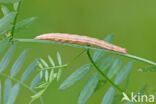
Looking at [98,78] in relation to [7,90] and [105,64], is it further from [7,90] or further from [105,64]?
[7,90]

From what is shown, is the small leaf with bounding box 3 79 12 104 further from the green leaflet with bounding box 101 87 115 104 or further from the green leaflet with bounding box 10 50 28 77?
the green leaflet with bounding box 101 87 115 104

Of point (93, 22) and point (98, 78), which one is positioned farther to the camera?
point (93, 22)

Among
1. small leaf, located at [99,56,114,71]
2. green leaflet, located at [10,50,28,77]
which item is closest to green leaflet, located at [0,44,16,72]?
green leaflet, located at [10,50,28,77]

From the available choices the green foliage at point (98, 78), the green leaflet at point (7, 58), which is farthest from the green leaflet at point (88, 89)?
the green leaflet at point (7, 58)

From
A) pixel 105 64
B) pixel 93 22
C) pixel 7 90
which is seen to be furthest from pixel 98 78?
pixel 93 22

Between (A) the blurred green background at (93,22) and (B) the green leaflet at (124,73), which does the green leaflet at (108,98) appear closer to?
(B) the green leaflet at (124,73)
